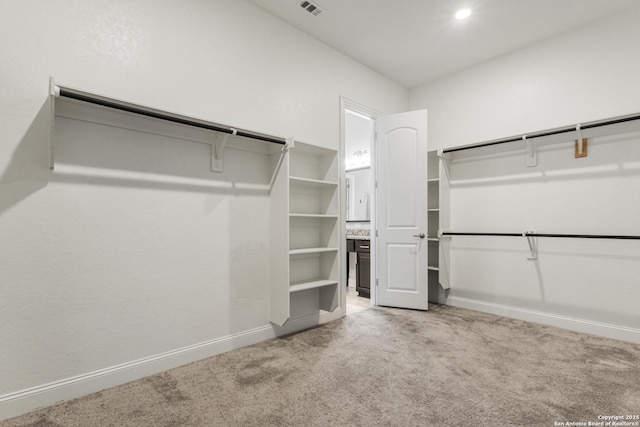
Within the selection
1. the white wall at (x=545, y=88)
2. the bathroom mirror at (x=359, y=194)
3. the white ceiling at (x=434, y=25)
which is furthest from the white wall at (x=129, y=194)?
the bathroom mirror at (x=359, y=194)

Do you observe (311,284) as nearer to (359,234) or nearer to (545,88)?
(359,234)

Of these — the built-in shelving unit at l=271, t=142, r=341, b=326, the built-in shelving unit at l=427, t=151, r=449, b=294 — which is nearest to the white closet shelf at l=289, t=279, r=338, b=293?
the built-in shelving unit at l=271, t=142, r=341, b=326

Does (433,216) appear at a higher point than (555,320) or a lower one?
higher

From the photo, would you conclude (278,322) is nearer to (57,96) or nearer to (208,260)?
(208,260)

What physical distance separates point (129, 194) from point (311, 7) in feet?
7.22

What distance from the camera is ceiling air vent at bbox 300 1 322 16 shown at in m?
2.71

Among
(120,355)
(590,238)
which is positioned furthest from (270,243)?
(590,238)

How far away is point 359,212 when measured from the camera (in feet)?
17.7

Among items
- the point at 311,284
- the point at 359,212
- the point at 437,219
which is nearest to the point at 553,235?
the point at 437,219

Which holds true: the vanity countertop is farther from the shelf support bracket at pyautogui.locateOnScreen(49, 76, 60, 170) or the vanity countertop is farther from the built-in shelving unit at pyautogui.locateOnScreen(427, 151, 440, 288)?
the shelf support bracket at pyautogui.locateOnScreen(49, 76, 60, 170)

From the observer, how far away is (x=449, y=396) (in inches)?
72.5

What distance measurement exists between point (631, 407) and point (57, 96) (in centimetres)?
354

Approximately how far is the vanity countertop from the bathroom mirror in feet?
1.14

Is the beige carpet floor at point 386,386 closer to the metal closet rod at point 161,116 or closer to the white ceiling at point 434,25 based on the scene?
the metal closet rod at point 161,116
